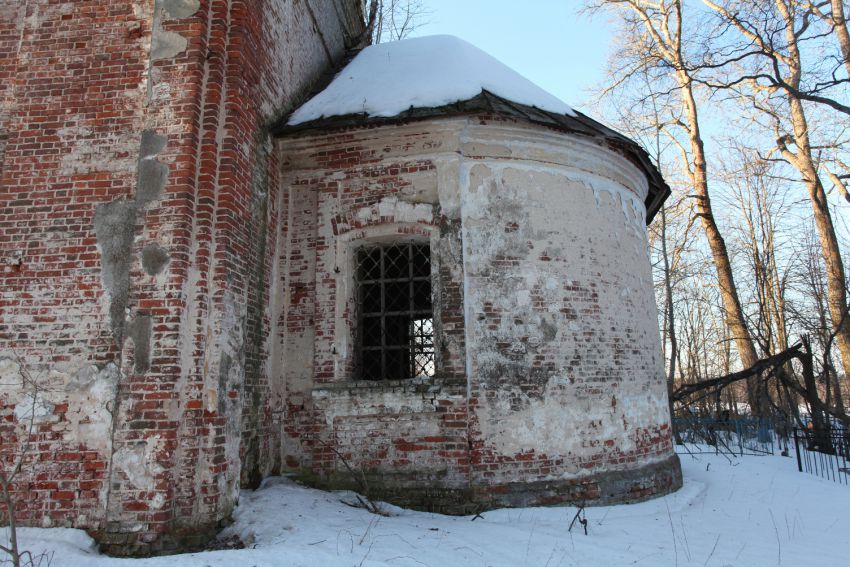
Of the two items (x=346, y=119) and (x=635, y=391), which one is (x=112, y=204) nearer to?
(x=346, y=119)

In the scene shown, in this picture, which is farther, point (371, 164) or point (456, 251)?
point (371, 164)

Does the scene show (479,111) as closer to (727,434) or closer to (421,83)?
(421,83)

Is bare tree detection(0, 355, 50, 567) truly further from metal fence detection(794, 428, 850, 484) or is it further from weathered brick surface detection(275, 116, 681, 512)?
metal fence detection(794, 428, 850, 484)

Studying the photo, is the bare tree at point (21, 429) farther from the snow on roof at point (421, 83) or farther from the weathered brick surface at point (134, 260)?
the snow on roof at point (421, 83)

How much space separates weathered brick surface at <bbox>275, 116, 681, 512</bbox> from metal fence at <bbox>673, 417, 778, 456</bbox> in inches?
236

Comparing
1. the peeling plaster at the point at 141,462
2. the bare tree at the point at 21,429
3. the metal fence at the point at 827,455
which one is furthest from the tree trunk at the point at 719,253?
the bare tree at the point at 21,429

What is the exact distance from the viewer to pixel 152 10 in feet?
19.1

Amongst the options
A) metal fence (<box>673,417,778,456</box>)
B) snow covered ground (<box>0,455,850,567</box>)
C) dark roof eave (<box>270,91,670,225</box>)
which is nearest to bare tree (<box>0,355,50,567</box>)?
snow covered ground (<box>0,455,850,567</box>)

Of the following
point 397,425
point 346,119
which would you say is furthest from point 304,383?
point 346,119

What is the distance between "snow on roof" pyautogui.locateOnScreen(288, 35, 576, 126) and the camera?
6930mm

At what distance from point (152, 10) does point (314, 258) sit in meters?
3.11

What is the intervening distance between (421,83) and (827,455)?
1059cm

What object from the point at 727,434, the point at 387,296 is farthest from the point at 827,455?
the point at 387,296

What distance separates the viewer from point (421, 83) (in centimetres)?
730
